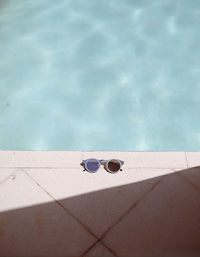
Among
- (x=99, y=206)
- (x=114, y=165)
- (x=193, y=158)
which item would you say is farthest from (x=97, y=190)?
(x=193, y=158)

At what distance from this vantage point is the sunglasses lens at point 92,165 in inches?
85.0

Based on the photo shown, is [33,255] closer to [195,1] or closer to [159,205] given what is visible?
[159,205]

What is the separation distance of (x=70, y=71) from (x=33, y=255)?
5.64 feet

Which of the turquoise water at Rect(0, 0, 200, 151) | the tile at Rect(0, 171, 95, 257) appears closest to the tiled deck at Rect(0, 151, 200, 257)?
the tile at Rect(0, 171, 95, 257)

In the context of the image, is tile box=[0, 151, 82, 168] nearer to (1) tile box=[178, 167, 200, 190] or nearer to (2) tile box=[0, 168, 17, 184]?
(2) tile box=[0, 168, 17, 184]

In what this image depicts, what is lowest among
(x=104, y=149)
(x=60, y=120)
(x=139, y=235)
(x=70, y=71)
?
(x=139, y=235)

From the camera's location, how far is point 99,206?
1994 mm

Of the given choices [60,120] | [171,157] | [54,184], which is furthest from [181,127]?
[54,184]

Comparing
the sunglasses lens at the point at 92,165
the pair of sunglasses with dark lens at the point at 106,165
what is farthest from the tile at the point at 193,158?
the sunglasses lens at the point at 92,165

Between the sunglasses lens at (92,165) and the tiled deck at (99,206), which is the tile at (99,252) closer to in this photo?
the tiled deck at (99,206)

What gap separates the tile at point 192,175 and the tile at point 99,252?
776 millimetres

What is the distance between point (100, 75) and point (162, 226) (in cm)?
153

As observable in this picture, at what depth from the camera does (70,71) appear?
9.55ft

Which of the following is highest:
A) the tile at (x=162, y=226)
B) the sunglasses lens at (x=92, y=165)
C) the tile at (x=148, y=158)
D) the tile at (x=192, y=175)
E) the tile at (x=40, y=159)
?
the tile at (x=40, y=159)
